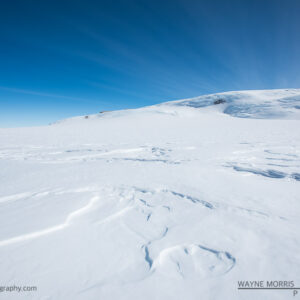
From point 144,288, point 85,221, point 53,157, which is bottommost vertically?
point 144,288

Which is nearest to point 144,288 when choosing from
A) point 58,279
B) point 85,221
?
point 58,279

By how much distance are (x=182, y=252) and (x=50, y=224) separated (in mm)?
1301

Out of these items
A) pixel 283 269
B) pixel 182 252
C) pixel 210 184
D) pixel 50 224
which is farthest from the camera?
pixel 210 184

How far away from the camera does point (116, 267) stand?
3.94 ft

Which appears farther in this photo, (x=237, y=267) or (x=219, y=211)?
(x=219, y=211)

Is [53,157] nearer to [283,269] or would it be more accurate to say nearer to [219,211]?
[219,211]

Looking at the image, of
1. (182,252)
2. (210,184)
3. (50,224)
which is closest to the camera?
(182,252)

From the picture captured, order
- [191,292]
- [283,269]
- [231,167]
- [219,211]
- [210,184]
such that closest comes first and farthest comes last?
[191,292], [283,269], [219,211], [210,184], [231,167]

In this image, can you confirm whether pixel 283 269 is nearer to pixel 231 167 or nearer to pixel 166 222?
pixel 166 222

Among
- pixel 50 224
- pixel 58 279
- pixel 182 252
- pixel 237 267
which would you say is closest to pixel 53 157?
pixel 50 224

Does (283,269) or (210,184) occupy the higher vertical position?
(210,184)

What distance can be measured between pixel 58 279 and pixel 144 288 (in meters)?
0.59

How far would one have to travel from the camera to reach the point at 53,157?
447 cm

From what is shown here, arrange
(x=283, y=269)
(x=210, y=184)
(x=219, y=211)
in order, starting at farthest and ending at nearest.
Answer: (x=210, y=184)
(x=219, y=211)
(x=283, y=269)
